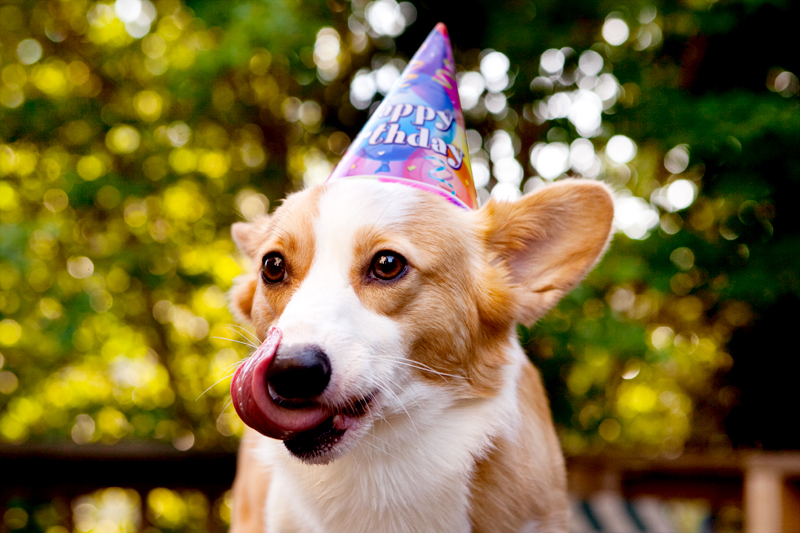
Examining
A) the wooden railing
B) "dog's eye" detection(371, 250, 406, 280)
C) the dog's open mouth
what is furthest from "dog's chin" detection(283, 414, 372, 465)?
the wooden railing

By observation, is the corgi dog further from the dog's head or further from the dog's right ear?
the dog's right ear

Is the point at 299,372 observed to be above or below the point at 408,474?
above

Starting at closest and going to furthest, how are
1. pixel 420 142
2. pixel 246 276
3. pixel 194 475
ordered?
pixel 420 142, pixel 246 276, pixel 194 475

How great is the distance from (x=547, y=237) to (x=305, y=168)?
3863 millimetres

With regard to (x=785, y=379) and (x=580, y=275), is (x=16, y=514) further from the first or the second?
(x=785, y=379)

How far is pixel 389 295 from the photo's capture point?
154 centimetres

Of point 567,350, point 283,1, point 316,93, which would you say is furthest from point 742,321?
point 283,1

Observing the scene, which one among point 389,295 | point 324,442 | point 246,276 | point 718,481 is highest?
point 389,295

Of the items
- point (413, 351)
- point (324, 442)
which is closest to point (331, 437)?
point (324, 442)

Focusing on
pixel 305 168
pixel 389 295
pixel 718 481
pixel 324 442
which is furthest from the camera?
pixel 305 168

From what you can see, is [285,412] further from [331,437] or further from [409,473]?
[409,473]

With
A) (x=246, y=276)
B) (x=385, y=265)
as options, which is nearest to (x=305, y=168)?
(x=246, y=276)

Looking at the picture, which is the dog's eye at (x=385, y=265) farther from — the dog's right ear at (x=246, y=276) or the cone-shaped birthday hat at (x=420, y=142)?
the dog's right ear at (x=246, y=276)

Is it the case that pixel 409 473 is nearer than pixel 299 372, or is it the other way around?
pixel 299 372
